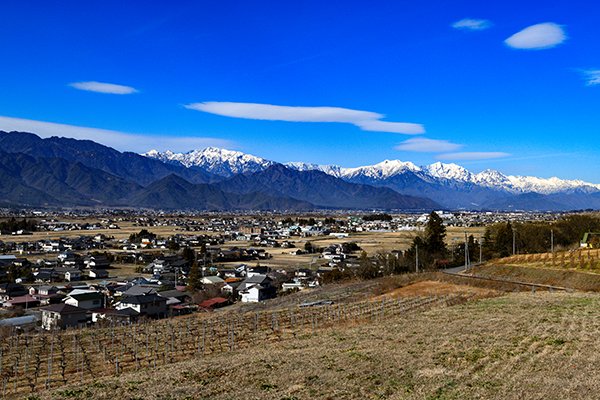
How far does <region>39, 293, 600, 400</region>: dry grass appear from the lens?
445 inches

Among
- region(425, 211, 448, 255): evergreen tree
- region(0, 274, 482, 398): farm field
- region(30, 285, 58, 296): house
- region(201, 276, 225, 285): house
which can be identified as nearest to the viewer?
region(0, 274, 482, 398): farm field

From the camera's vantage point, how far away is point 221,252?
70250 millimetres

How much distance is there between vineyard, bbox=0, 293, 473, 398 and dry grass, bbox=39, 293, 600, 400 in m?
2.23

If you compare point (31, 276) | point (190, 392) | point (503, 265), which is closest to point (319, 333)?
point (190, 392)

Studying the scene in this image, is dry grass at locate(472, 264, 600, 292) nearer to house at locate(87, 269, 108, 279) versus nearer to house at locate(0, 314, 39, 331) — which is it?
house at locate(0, 314, 39, 331)

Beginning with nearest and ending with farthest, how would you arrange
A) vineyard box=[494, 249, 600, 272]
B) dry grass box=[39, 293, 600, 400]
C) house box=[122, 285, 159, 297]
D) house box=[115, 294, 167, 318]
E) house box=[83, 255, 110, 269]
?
dry grass box=[39, 293, 600, 400]
vineyard box=[494, 249, 600, 272]
house box=[115, 294, 167, 318]
house box=[122, 285, 159, 297]
house box=[83, 255, 110, 269]

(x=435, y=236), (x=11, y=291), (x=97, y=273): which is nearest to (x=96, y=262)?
(x=97, y=273)

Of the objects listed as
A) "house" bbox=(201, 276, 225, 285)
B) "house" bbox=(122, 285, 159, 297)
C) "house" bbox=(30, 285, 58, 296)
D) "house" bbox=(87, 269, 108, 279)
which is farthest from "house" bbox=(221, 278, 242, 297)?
"house" bbox=(87, 269, 108, 279)

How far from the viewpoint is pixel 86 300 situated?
36.8 metres

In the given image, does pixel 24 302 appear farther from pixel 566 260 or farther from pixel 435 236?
pixel 566 260

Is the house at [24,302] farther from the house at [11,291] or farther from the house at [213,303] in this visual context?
the house at [213,303]

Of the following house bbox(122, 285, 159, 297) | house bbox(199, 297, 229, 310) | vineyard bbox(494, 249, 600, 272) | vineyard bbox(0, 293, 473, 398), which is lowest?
house bbox(199, 297, 229, 310)

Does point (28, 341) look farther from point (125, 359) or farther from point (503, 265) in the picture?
point (503, 265)

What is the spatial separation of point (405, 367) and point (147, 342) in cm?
1204
